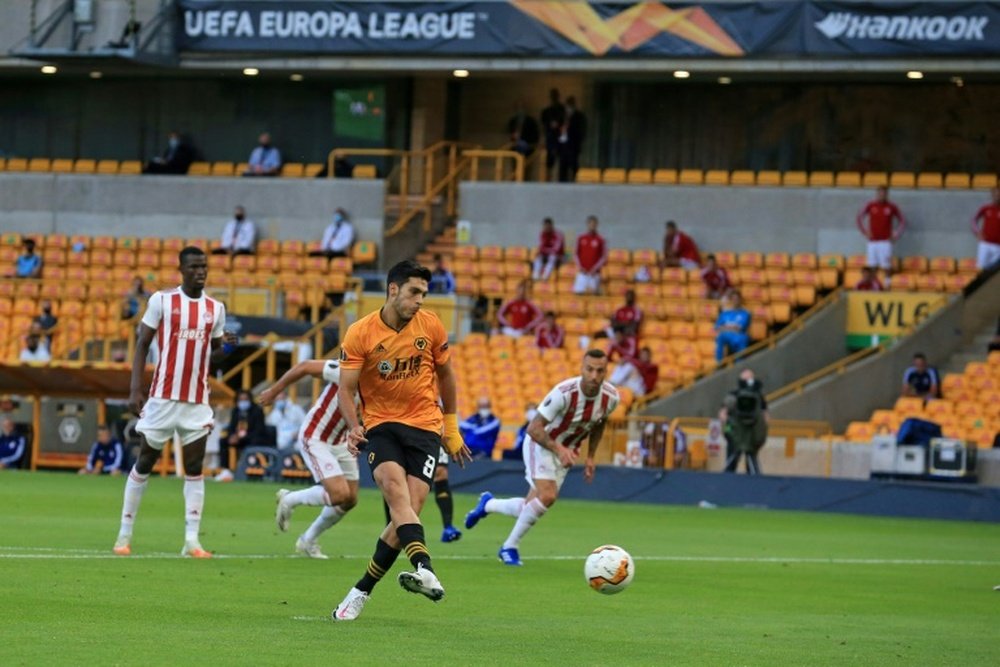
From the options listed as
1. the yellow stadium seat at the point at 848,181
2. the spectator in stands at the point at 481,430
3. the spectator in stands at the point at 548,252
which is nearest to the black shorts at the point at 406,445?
the spectator in stands at the point at 481,430

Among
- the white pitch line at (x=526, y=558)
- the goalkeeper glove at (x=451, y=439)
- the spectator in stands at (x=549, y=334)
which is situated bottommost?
the white pitch line at (x=526, y=558)

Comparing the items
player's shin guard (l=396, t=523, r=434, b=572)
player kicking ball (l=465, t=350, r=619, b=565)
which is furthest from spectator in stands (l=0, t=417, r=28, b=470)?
player's shin guard (l=396, t=523, r=434, b=572)

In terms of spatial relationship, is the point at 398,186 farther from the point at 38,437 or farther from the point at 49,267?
the point at 38,437

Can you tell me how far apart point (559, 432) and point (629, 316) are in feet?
60.3

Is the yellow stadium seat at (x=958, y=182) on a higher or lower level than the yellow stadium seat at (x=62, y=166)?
higher

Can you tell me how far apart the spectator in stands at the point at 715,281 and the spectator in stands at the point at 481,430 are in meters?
8.54

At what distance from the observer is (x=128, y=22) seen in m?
40.3

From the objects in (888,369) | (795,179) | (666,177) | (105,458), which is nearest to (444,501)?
(105,458)

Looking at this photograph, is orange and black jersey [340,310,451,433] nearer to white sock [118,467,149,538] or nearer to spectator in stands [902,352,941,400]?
white sock [118,467,149,538]

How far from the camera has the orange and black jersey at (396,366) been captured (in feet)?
35.9

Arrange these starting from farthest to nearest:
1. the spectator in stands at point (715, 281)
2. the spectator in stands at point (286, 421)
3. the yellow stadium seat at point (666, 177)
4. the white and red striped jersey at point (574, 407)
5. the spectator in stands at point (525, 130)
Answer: the spectator in stands at point (525, 130), the yellow stadium seat at point (666, 177), the spectator in stands at point (715, 281), the spectator in stands at point (286, 421), the white and red striped jersey at point (574, 407)

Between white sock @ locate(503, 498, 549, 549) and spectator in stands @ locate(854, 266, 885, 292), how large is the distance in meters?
20.5

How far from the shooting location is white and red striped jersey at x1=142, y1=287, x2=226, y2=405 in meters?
14.5

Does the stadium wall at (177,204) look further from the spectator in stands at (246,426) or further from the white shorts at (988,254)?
the white shorts at (988,254)
